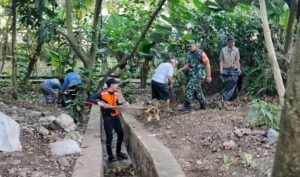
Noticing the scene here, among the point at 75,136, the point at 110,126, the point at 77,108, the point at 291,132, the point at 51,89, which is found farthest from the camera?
the point at 51,89

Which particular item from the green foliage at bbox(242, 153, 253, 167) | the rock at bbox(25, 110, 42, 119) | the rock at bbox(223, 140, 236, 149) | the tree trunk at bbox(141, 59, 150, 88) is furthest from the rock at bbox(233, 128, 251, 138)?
the tree trunk at bbox(141, 59, 150, 88)

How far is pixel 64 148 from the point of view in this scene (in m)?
6.18

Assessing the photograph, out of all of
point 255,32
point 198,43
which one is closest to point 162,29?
point 198,43

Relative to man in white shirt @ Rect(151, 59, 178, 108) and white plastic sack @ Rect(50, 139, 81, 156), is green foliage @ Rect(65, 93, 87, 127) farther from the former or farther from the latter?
white plastic sack @ Rect(50, 139, 81, 156)

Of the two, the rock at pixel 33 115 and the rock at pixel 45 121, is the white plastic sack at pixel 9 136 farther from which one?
the rock at pixel 33 115

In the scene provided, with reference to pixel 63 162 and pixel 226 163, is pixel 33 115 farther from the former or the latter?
pixel 226 163

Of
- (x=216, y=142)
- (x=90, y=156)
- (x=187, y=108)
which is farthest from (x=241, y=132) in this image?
(x=187, y=108)

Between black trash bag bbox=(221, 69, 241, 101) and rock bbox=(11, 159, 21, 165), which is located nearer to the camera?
rock bbox=(11, 159, 21, 165)

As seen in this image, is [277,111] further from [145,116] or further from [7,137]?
[7,137]

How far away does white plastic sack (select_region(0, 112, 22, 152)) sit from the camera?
18.7 ft

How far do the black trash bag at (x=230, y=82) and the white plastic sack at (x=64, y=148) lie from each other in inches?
199

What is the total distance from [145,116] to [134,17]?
756cm

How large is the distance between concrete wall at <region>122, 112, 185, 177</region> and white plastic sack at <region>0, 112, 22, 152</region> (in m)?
1.91

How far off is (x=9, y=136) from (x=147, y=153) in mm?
2098
